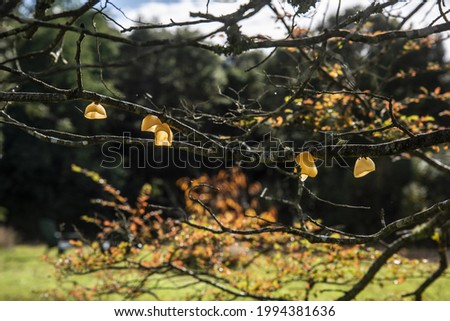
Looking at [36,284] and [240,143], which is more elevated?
[240,143]

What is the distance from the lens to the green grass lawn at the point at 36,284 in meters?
5.31

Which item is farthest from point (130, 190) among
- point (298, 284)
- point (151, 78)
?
point (298, 284)

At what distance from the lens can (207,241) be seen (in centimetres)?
455

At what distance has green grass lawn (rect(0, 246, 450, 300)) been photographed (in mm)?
5312

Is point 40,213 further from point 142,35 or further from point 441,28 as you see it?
point 441,28

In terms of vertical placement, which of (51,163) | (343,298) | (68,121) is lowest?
(343,298)

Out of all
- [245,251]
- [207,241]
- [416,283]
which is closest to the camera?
[207,241]

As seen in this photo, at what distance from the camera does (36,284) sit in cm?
770

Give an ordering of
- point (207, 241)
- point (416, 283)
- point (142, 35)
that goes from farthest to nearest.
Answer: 1. point (142, 35)
2. point (416, 283)
3. point (207, 241)

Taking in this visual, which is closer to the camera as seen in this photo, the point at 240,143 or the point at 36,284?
the point at 240,143

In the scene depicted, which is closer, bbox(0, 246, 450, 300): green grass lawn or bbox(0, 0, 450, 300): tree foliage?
bbox(0, 0, 450, 300): tree foliage

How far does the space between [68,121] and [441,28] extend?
13.1 m

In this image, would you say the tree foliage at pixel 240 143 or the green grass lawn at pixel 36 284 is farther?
the green grass lawn at pixel 36 284

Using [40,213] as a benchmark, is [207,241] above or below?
below
